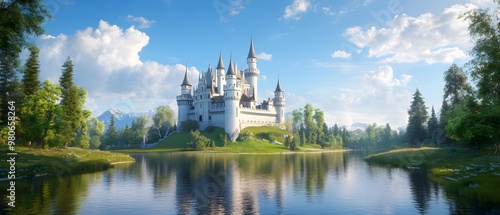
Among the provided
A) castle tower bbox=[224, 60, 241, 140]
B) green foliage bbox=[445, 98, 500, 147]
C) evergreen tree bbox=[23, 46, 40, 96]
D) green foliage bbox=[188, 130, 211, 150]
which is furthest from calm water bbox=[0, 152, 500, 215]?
castle tower bbox=[224, 60, 241, 140]

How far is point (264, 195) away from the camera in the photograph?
1090 inches

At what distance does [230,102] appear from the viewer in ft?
429

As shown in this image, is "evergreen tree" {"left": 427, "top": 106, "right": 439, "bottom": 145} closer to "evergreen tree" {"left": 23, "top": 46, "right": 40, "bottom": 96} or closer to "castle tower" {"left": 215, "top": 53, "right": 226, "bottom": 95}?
"evergreen tree" {"left": 23, "top": 46, "right": 40, "bottom": 96}

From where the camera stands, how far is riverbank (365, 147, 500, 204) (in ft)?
80.4

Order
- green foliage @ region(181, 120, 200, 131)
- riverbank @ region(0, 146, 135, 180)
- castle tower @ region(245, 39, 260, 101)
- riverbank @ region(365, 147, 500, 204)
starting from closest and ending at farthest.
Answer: riverbank @ region(365, 147, 500, 204) → riverbank @ region(0, 146, 135, 180) → green foliage @ region(181, 120, 200, 131) → castle tower @ region(245, 39, 260, 101)

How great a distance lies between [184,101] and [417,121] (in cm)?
8712

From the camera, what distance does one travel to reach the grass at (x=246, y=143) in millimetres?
108912

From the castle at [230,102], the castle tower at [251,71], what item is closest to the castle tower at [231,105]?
the castle at [230,102]

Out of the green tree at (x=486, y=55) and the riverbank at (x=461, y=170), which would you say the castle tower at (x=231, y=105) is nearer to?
the riverbank at (x=461, y=170)

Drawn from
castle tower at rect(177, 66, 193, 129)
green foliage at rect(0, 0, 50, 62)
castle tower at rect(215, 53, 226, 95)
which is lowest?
green foliage at rect(0, 0, 50, 62)

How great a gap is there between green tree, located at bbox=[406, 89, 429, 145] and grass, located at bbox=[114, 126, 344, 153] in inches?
1452

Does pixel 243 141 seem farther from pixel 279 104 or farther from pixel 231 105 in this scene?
pixel 279 104

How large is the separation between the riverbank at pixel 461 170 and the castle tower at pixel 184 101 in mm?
97869

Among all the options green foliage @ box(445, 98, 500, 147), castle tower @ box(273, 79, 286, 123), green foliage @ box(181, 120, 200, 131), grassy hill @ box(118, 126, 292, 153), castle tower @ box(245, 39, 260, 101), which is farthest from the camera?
castle tower @ box(273, 79, 286, 123)
